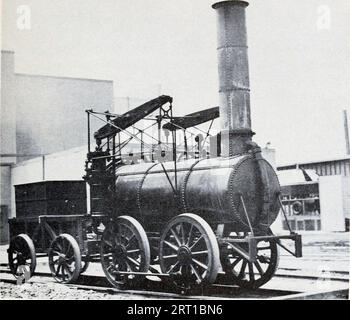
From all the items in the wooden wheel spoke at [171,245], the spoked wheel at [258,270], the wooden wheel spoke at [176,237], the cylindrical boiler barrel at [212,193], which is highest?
the cylindrical boiler barrel at [212,193]

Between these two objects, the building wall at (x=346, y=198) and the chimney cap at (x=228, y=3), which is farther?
the building wall at (x=346, y=198)

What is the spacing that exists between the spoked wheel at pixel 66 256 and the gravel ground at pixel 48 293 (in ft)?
0.80

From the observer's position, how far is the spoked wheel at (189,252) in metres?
8.52

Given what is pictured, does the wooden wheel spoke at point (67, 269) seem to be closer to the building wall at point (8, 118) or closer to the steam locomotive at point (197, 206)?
the steam locomotive at point (197, 206)

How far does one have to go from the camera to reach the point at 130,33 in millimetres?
10086

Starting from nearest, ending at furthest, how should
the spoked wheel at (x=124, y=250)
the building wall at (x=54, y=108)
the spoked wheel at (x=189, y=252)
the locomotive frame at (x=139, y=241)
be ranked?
1. the spoked wheel at (x=189, y=252)
2. the locomotive frame at (x=139, y=241)
3. the spoked wheel at (x=124, y=250)
4. the building wall at (x=54, y=108)

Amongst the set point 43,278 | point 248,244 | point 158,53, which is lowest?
point 43,278

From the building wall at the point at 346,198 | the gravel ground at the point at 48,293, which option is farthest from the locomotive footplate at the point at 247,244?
the building wall at the point at 346,198

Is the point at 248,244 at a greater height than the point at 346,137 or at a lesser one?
lesser

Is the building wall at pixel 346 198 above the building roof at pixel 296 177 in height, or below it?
below

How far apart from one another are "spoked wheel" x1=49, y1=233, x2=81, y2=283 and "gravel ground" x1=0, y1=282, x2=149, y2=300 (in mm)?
244

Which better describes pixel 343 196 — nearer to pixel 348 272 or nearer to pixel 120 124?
pixel 348 272

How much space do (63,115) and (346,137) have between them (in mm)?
16167
